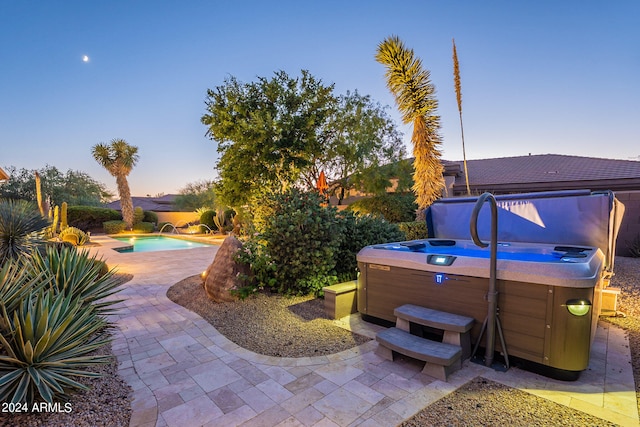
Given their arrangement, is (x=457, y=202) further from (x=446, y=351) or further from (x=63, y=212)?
(x=63, y=212)

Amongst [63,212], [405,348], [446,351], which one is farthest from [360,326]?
[63,212]

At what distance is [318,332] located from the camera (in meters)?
3.59

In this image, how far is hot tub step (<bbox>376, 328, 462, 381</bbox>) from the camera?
8.20 feet

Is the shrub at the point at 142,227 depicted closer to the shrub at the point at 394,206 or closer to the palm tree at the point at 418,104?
the shrub at the point at 394,206

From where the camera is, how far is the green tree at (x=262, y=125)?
10.8 meters

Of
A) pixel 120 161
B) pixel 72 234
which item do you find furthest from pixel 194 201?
pixel 72 234

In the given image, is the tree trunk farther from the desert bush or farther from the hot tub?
the hot tub

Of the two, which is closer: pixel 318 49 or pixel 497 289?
pixel 497 289

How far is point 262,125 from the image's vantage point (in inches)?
406

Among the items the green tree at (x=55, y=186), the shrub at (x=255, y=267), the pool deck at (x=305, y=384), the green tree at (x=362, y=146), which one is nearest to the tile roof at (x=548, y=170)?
the green tree at (x=362, y=146)

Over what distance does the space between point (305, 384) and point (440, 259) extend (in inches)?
72.5

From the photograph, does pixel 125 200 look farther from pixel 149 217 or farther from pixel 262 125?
pixel 262 125

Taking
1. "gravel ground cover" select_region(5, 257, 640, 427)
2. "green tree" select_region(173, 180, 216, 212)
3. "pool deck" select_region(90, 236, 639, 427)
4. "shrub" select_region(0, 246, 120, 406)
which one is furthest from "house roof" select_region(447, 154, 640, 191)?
"green tree" select_region(173, 180, 216, 212)

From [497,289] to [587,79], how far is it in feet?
29.7
